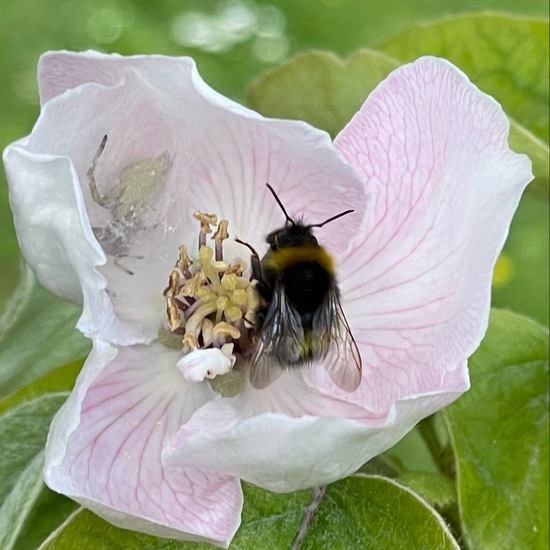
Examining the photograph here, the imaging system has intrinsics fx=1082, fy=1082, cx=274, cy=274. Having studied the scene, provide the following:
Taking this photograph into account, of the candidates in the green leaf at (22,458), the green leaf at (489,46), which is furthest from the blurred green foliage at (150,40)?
→ the green leaf at (22,458)

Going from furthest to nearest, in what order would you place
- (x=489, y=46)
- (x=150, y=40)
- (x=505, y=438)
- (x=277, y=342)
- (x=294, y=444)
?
1. (x=150, y=40)
2. (x=489, y=46)
3. (x=505, y=438)
4. (x=277, y=342)
5. (x=294, y=444)

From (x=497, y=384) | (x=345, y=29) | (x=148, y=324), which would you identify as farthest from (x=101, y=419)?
(x=345, y=29)

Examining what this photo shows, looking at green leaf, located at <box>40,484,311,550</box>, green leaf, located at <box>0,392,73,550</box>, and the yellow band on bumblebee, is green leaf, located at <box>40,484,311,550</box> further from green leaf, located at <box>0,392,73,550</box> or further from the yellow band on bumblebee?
the yellow band on bumblebee

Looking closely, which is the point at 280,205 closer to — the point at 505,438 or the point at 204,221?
the point at 204,221

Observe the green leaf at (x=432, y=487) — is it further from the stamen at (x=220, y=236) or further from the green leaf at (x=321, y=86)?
the green leaf at (x=321, y=86)

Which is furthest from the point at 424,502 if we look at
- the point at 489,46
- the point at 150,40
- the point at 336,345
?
the point at 150,40

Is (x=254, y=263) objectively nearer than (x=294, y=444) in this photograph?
No

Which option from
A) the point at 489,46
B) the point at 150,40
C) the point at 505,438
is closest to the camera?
the point at 505,438

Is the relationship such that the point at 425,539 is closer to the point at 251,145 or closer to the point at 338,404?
the point at 338,404
